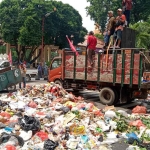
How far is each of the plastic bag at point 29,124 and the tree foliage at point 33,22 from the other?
25246mm

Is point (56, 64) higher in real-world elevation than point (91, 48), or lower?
lower

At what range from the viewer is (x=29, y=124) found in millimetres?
6852

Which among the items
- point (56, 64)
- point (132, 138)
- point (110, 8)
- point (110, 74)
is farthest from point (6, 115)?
point (110, 8)

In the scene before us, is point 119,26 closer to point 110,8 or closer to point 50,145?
point 50,145

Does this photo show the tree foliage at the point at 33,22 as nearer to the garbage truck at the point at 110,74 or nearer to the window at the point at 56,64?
the window at the point at 56,64

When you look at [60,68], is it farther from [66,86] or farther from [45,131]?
[45,131]

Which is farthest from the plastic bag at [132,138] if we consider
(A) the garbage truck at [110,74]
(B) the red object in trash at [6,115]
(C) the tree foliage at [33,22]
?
(C) the tree foliage at [33,22]

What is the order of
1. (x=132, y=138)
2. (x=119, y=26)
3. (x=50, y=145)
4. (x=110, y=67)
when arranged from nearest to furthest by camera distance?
(x=50, y=145)
(x=132, y=138)
(x=110, y=67)
(x=119, y=26)

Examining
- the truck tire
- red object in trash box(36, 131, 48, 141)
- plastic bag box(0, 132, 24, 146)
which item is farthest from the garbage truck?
plastic bag box(0, 132, 24, 146)

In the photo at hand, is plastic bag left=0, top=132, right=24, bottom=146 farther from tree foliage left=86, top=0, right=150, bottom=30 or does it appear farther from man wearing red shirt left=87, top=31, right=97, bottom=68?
tree foliage left=86, top=0, right=150, bottom=30

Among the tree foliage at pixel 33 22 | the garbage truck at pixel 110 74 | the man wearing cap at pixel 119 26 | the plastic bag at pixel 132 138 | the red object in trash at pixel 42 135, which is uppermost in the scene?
the tree foliage at pixel 33 22

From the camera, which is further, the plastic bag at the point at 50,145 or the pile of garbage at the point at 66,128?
the pile of garbage at the point at 66,128

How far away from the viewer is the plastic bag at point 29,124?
6.75 metres

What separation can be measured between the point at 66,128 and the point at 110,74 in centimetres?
479
